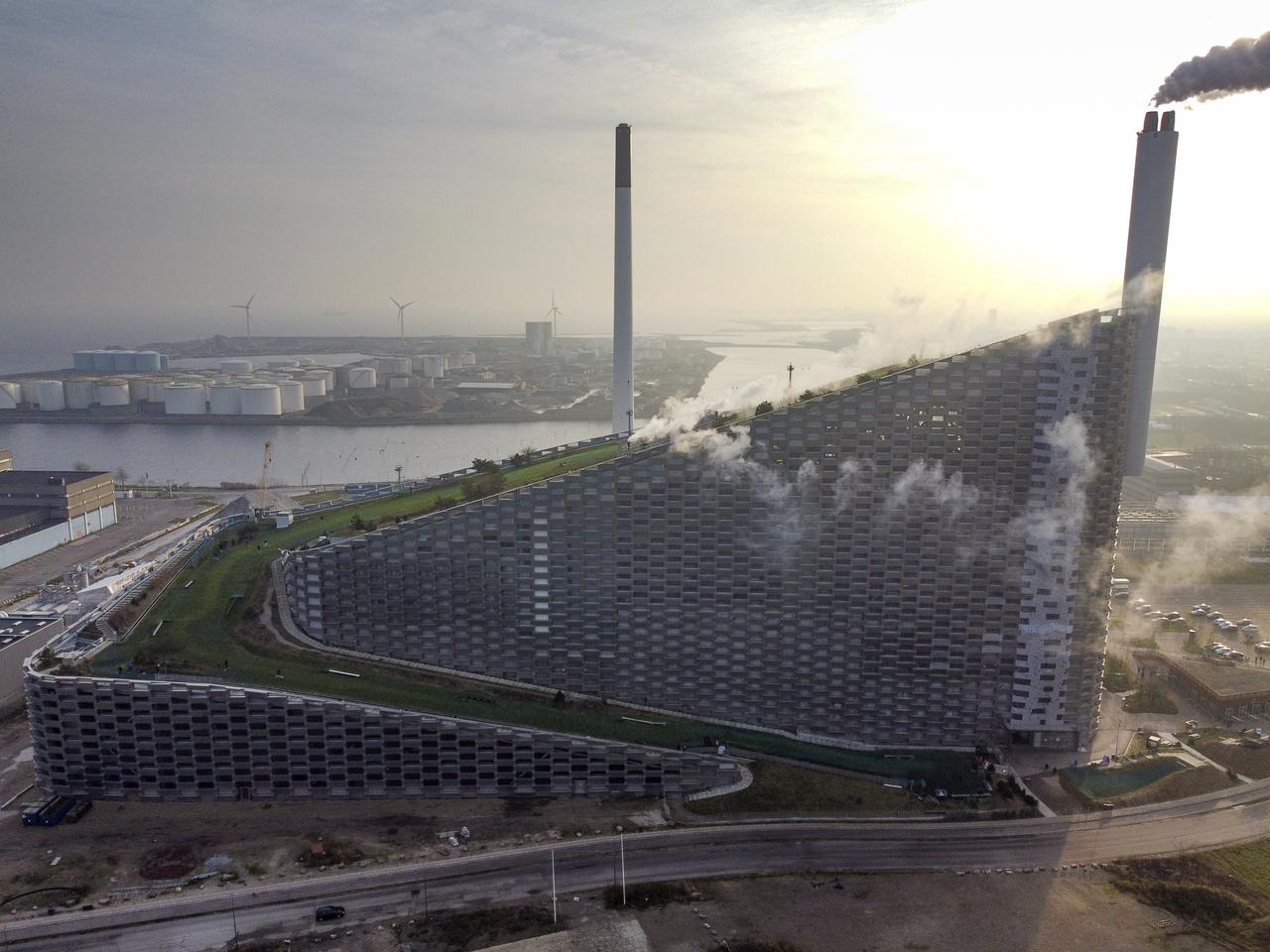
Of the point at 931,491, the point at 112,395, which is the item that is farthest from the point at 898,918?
the point at 112,395

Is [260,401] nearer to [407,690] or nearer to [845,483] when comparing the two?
[407,690]

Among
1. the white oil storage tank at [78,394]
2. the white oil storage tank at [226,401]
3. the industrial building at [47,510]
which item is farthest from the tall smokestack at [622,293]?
the white oil storage tank at [78,394]

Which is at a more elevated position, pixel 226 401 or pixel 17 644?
pixel 226 401

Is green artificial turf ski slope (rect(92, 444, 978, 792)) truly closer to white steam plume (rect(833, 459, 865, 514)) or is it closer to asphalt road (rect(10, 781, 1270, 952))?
asphalt road (rect(10, 781, 1270, 952))

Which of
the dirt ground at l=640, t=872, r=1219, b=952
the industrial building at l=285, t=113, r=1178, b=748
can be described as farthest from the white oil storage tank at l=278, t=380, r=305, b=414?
the dirt ground at l=640, t=872, r=1219, b=952

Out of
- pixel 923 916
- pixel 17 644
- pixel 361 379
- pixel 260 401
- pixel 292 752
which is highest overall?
pixel 361 379

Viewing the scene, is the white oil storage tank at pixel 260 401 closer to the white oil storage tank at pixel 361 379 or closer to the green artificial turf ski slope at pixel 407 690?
the white oil storage tank at pixel 361 379

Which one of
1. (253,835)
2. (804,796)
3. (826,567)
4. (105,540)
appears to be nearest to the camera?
(253,835)
